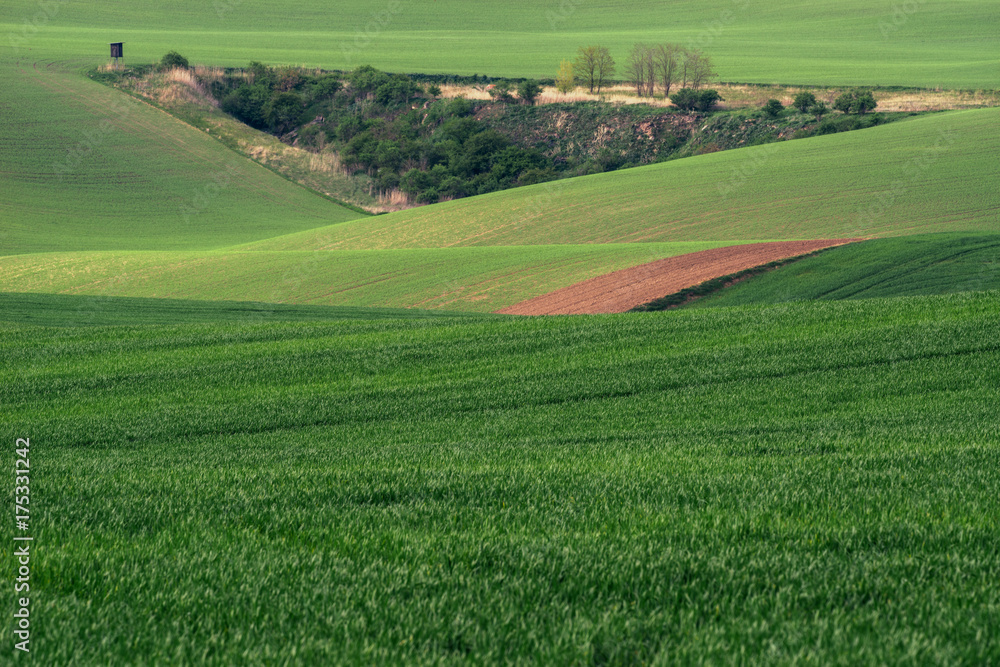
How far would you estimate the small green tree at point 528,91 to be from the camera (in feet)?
353

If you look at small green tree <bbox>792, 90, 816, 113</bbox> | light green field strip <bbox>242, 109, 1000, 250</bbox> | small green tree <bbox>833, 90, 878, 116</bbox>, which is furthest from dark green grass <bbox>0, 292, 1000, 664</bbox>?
small green tree <bbox>792, 90, 816, 113</bbox>

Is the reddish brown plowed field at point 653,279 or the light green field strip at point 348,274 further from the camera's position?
the light green field strip at point 348,274

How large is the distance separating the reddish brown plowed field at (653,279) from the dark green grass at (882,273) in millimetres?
1688

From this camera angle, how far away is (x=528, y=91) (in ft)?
353

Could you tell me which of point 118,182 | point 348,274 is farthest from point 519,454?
point 118,182

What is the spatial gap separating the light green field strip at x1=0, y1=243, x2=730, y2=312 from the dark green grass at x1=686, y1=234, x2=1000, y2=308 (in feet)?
23.4

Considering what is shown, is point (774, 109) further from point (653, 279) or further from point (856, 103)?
point (653, 279)

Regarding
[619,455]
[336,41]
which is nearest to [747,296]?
[619,455]

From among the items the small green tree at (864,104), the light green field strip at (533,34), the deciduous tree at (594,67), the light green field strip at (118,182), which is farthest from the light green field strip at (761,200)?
the deciduous tree at (594,67)

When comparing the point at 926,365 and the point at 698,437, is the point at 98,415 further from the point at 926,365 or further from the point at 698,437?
the point at 926,365

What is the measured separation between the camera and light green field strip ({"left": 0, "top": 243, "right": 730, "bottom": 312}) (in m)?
41.5

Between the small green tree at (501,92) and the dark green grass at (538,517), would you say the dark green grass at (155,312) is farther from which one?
the small green tree at (501,92)

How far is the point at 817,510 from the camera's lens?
6.76 metres

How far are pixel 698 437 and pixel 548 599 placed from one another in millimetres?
7808
